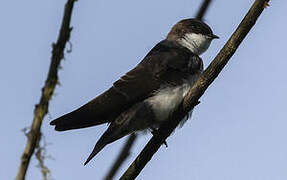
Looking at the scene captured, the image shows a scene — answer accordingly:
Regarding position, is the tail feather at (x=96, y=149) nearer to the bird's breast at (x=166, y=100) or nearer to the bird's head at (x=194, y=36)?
the bird's breast at (x=166, y=100)

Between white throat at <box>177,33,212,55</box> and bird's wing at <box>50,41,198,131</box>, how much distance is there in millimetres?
984

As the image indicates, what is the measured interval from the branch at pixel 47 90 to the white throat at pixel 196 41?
15.0 feet

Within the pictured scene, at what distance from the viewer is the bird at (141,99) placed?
4.19 metres

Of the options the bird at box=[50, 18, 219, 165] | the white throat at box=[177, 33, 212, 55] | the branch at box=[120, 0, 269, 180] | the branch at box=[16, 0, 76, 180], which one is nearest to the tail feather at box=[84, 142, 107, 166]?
the bird at box=[50, 18, 219, 165]

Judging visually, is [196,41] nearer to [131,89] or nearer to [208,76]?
[131,89]

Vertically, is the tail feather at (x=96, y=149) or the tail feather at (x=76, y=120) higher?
the tail feather at (x=76, y=120)

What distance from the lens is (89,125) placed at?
4.16m

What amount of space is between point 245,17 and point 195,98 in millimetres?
714

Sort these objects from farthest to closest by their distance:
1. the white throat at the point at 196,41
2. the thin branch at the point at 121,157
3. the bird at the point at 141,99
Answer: the white throat at the point at 196,41 → the bird at the point at 141,99 → the thin branch at the point at 121,157

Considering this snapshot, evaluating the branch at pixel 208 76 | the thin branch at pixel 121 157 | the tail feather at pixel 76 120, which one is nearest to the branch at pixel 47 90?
the thin branch at pixel 121 157

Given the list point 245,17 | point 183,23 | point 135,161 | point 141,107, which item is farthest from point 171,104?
point 183,23

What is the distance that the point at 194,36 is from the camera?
6.37 m

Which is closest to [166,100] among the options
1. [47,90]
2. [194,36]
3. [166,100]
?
[166,100]

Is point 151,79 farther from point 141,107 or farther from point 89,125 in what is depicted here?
point 89,125
